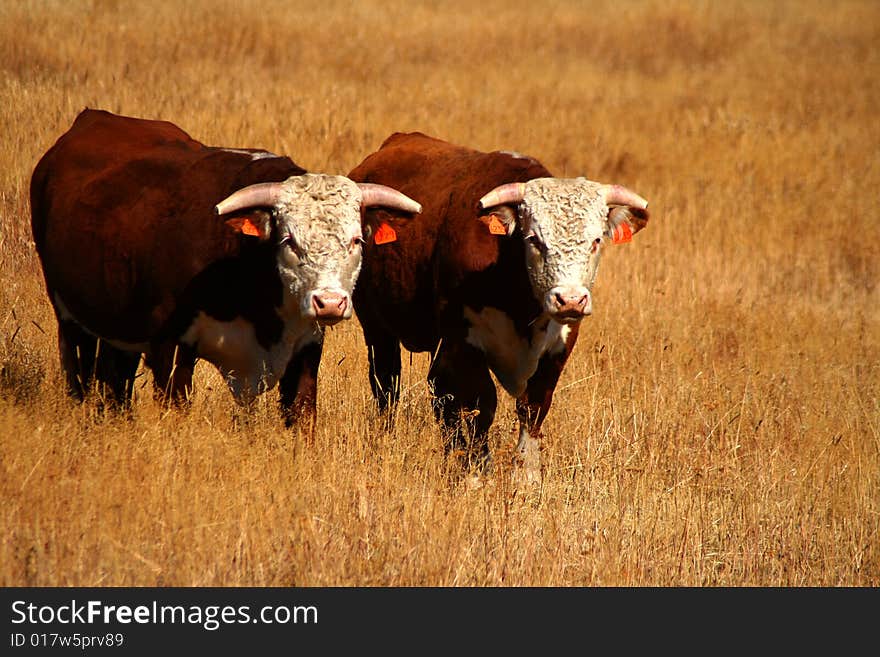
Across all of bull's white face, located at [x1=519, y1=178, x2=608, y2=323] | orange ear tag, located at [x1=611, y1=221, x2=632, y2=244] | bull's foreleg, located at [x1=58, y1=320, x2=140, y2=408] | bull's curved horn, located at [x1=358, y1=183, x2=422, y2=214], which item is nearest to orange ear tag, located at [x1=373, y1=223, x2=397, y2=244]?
bull's curved horn, located at [x1=358, y1=183, x2=422, y2=214]

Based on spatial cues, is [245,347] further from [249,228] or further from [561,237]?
[561,237]

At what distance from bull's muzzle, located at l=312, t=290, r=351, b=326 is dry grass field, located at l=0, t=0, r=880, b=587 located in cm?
76

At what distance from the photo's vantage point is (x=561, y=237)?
6797mm

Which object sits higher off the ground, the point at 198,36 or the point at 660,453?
the point at 198,36

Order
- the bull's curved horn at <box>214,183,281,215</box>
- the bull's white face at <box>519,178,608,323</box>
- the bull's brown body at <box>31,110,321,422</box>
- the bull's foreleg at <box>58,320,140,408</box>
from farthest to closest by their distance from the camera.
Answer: the bull's foreleg at <box>58,320,140,408</box>
the bull's brown body at <box>31,110,321,422</box>
the bull's white face at <box>519,178,608,323</box>
the bull's curved horn at <box>214,183,281,215</box>

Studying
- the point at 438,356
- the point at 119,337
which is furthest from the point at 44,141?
the point at 438,356

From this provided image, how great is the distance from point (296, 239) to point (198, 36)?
11480 millimetres

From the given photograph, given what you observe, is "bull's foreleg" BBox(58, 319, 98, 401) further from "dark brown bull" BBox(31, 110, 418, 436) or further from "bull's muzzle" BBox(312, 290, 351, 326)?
"bull's muzzle" BBox(312, 290, 351, 326)

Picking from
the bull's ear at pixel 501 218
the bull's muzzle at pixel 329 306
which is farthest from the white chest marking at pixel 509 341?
the bull's muzzle at pixel 329 306

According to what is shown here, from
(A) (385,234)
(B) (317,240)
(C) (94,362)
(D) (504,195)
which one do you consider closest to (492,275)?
(D) (504,195)

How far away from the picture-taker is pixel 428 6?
921 inches

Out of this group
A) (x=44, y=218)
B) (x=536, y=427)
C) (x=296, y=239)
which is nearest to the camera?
(x=296, y=239)

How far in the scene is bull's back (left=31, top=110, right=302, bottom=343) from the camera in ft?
22.6

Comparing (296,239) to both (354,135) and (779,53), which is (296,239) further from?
(779,53)
